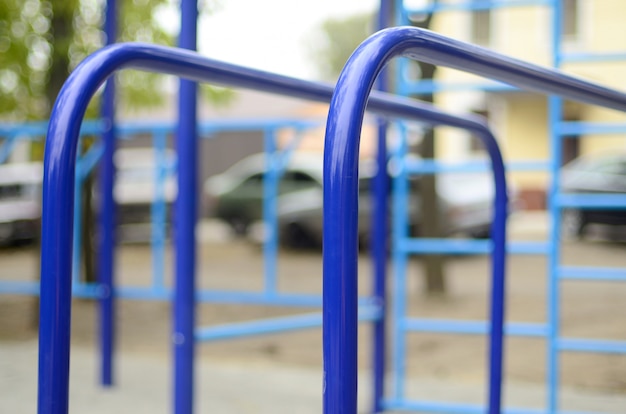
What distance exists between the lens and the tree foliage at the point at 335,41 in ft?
124

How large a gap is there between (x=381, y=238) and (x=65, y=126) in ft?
7.19

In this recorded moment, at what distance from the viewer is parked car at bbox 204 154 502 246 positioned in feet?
31.3

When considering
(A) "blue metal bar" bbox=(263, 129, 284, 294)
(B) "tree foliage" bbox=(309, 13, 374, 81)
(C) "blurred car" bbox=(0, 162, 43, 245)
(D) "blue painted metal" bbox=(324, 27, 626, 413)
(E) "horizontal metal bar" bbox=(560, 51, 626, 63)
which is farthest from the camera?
(B) "tree foliage" bbox=(309, 13, 374, 81)

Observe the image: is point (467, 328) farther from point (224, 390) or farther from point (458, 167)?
point (224, 390)

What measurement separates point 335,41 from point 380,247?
3612 centimetres

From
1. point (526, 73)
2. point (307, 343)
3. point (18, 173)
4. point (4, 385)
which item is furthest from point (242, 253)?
point (526, 73)

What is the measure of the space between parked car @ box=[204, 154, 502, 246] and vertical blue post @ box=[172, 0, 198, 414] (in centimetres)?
550

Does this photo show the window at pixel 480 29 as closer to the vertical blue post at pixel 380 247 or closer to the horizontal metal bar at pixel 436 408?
the vertical blue post at pixel 380 247

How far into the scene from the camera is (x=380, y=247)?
11.1 ft

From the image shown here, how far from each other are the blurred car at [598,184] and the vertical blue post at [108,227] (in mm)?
7629

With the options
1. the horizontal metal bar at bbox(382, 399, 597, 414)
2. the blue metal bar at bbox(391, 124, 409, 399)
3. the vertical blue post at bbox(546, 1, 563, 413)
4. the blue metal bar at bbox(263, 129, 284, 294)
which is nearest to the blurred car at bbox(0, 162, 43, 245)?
the blue metal bar at bbox(263, 129, 284, 294)

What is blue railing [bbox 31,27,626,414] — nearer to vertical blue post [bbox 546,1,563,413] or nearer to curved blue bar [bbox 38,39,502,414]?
curved blue bar [bbox 38,39,502,414]

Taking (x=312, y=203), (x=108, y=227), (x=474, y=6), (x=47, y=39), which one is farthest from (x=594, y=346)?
(x=312, y=203)

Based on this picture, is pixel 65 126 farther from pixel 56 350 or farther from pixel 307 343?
pixel 307 343
